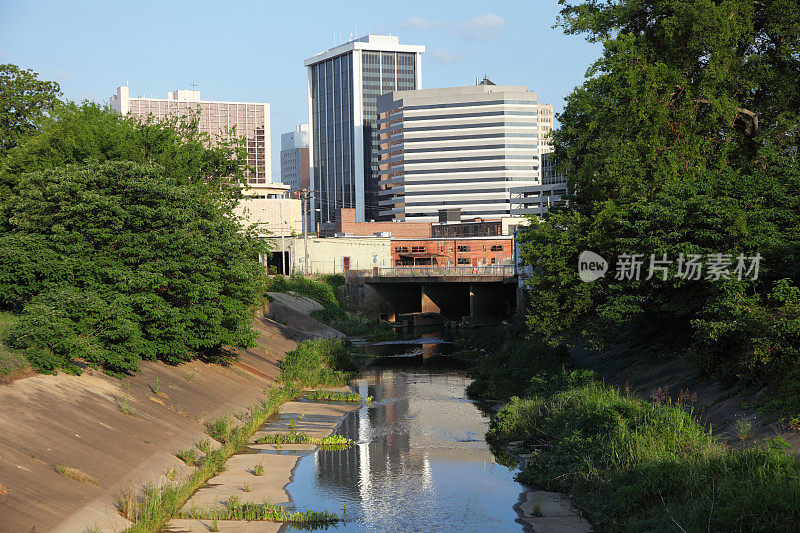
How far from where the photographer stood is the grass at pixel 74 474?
15805 millimetres

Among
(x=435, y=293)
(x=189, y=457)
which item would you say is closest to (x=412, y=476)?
(x=189, y=457)

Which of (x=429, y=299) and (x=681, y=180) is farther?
(x=429, y=299)

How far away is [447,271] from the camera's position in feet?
264

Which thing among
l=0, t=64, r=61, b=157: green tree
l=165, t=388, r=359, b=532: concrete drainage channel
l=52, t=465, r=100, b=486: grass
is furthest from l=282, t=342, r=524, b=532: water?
l=0, t=64, r=61, b=157: green tree

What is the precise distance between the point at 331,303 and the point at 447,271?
12285mm

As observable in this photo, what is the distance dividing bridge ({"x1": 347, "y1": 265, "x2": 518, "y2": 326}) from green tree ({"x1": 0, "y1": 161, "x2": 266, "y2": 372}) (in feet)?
160

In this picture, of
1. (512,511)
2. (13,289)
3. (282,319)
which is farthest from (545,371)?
(282,319)

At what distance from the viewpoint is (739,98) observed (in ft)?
113

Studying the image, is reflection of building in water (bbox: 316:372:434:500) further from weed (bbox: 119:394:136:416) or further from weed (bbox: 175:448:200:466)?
weed (bbox: 119:394:136:416)

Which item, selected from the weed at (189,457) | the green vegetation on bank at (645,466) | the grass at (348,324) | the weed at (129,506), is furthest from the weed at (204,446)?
the grass at (348,324)

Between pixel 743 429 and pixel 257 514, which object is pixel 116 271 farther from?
pixel 743 429

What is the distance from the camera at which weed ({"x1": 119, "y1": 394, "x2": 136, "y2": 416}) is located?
69.5 feet

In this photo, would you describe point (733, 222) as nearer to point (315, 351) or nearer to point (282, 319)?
point (315, 351)

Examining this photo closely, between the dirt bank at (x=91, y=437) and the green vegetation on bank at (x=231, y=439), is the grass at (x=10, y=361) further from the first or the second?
the green vegetation on bank at (x=231, y=439)
